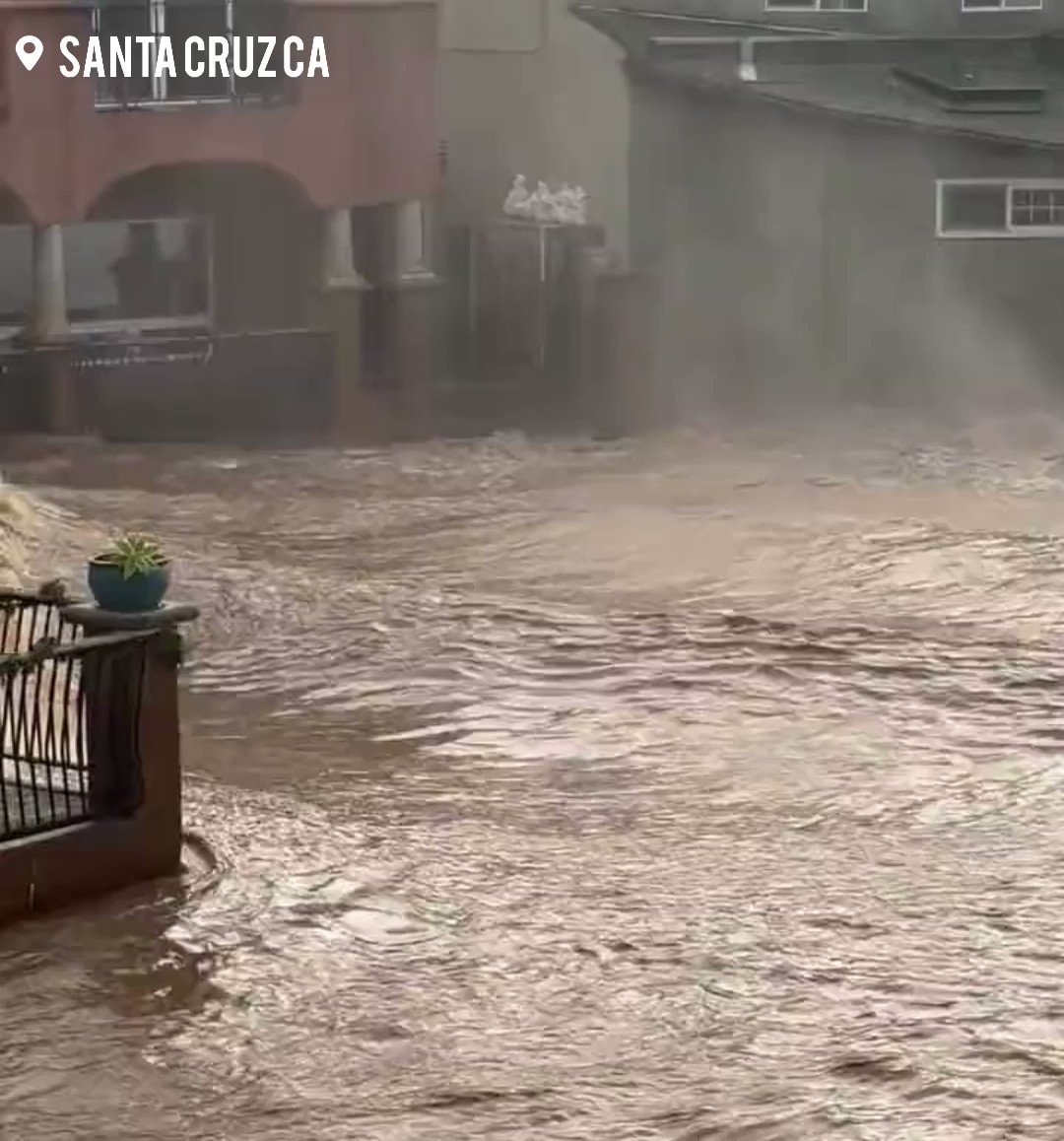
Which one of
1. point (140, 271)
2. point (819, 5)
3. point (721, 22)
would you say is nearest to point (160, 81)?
point (140, 271)

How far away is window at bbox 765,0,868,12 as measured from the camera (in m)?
28.4

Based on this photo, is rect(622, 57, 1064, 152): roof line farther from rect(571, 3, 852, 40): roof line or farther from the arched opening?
the arched opening

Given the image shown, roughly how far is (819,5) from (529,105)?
3.82 meters

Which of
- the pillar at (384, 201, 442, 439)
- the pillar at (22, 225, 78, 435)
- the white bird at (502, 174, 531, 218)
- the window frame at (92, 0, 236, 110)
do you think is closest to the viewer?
the window frame at (92, 0, 236, 110)

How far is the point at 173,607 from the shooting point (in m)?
9.68

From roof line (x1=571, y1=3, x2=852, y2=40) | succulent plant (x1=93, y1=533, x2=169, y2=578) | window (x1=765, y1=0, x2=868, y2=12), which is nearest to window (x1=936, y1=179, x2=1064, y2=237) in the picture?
roof line (x1=571, y1=3, x2=852, y2=40)

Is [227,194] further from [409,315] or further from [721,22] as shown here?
[721,22]

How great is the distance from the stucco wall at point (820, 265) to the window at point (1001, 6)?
1.89 metres

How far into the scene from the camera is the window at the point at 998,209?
27906 millimetres

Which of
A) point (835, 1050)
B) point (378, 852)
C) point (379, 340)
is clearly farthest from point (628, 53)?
point (835, 1050)

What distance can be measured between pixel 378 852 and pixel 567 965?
5.46 ft

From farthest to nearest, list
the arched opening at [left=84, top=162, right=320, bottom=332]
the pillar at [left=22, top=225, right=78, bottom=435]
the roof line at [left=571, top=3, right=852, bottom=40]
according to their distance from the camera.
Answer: the roof line at [left=571, top=3, right=852, bottom=40]
the arched opening at [left=84, top=162, right=320, bottom=332]
the pillar at [left=22, top=225, right=78, bottom=435]

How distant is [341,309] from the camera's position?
25891 mm

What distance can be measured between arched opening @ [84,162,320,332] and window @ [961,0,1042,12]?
329 inches
